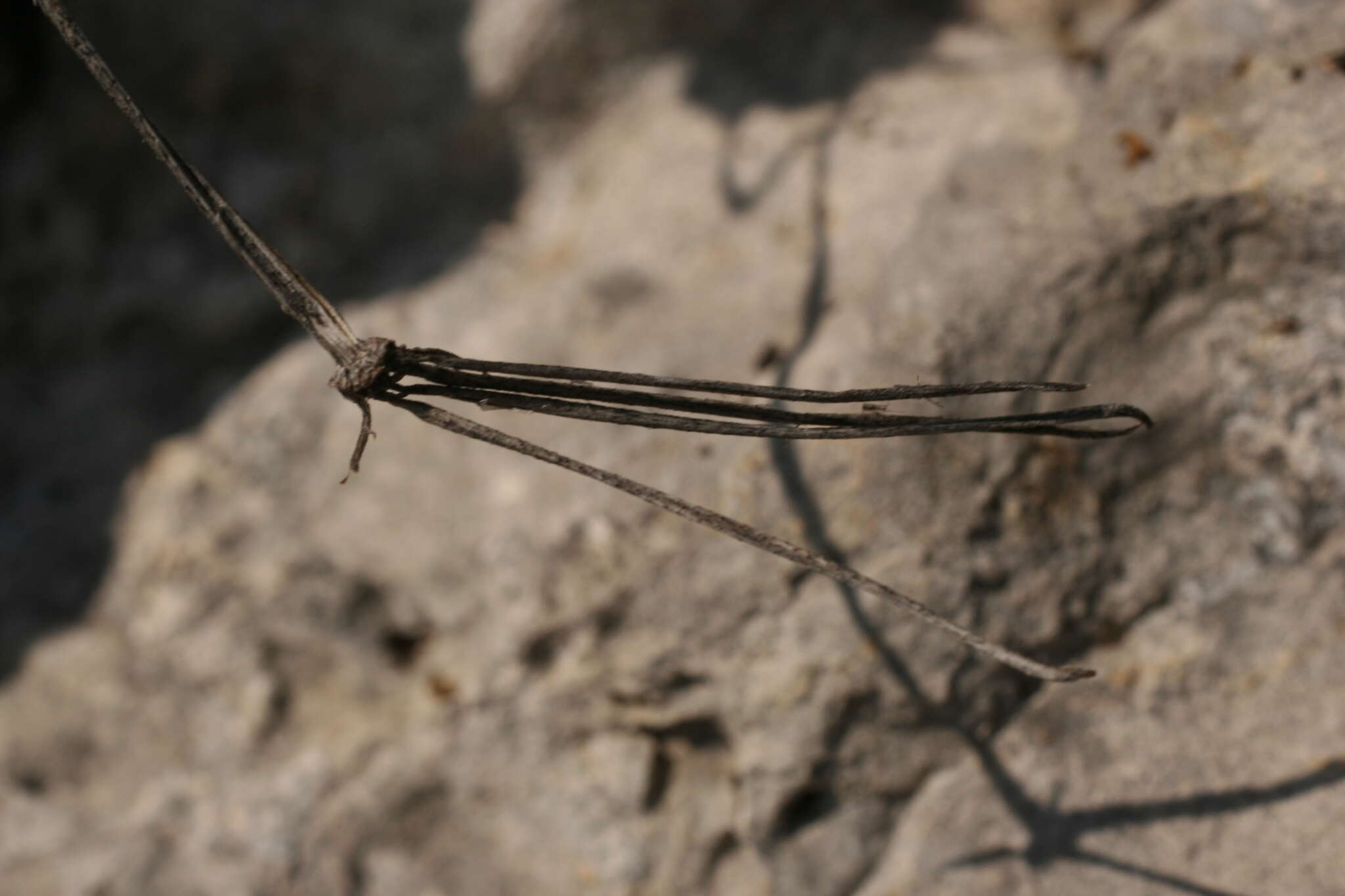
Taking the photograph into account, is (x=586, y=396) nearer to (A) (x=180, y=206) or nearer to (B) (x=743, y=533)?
(B) (x=743, y=533)

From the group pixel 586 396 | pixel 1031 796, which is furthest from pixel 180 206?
pixel 1031 796

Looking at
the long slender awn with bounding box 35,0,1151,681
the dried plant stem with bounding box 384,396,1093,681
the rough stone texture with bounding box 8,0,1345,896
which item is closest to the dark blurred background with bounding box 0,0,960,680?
the rough stone texture with bounding box 8,0,1345,896

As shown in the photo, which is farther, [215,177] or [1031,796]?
[215,177]

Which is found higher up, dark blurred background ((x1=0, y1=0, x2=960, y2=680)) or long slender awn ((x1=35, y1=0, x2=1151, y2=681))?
dark blurred background ((x1=0, y1=0, x2=960, y2=680))

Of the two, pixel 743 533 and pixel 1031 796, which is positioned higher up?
pixel 743 533

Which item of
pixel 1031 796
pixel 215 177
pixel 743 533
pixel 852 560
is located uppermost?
pixel 215 177

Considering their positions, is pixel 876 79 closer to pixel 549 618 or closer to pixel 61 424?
pixel 549 618

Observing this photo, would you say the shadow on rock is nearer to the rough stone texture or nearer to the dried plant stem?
the rough stone texture

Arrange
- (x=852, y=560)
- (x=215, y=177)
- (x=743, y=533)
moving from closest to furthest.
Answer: (x=743, y=533)
(x=852, y=560)
(x=215, y=177)
